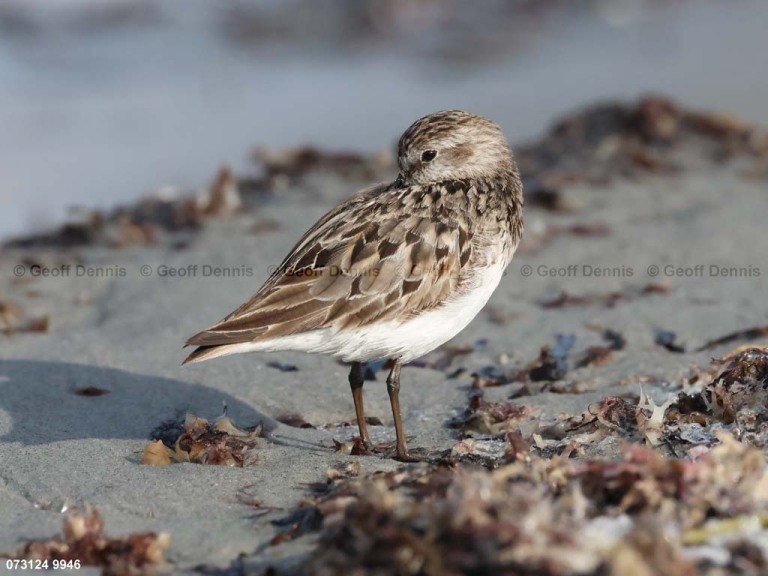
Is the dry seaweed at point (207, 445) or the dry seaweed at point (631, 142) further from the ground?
the dry seaweed at point (631, 142)

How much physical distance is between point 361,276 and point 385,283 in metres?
0.11

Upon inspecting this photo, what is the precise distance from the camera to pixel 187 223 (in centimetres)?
848

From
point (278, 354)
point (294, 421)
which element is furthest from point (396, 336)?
point (278, 354)

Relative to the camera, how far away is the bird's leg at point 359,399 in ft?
15.7

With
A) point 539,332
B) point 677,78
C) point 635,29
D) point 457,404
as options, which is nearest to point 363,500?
point 457,404

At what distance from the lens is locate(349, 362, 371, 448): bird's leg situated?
4.79 metres

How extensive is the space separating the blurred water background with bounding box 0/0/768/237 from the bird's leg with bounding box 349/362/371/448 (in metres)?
5.07

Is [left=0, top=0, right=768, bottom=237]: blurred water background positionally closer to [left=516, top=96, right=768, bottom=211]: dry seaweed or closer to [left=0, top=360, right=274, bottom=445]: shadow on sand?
[left=516, top=96, right=768, bottom=211]: dry seaweed

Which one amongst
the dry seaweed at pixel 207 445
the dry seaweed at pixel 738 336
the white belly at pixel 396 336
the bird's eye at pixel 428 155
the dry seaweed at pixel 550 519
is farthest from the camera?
the dry seaweed at pixel 738 336

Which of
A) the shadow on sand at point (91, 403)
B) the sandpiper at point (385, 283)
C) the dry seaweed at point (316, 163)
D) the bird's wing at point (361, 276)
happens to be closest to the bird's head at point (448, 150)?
the sandpiper at point (385, 283)

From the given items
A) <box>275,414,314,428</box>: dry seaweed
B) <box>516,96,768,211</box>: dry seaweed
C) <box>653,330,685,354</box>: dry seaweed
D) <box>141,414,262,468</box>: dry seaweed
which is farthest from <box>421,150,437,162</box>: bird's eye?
<box>516,96,768,211</box>: dry seaweed

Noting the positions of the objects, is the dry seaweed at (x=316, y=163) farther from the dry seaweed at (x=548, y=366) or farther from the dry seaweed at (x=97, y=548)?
the dry seaweed at (x=97, y=548)

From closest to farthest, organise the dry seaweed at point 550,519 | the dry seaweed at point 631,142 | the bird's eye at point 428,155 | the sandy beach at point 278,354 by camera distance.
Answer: the dry seaweed at point 550,519
the sandy beach at point 278,354
the bird's eye at point 428,155
the dry seaweed at point 631,142

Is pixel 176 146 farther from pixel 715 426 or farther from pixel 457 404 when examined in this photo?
pixel 715 426
